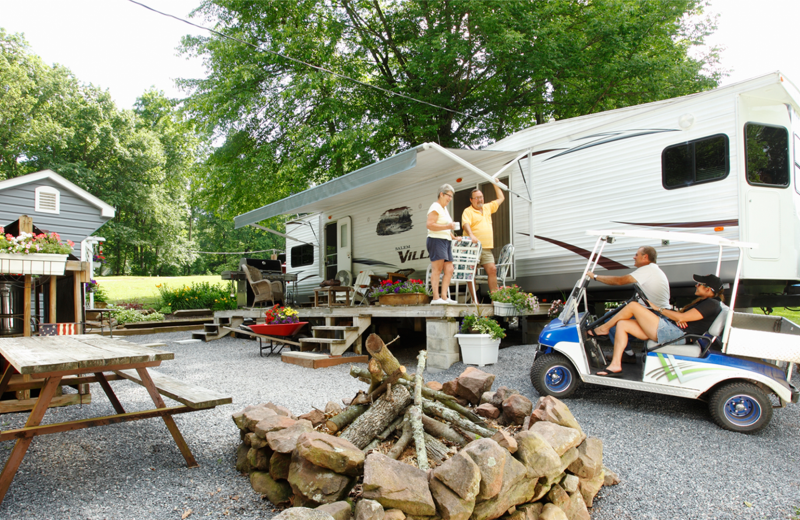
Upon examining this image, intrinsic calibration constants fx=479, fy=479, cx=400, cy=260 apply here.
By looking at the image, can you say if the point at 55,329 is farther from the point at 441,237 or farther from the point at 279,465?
the point at 441,237

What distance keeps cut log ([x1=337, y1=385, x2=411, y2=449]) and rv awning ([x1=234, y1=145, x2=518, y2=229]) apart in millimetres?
4081

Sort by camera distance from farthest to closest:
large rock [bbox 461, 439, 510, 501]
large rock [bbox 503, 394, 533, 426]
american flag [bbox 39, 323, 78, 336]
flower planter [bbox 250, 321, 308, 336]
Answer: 1. flower planter [bbox 250, 321, 308, 336]
2. american flag [bbox 39, 323, 78, 336]
3. large rock [bbox 503, 394, 533, 426]
4. large rock [bbox 461, 439, 510, 501]

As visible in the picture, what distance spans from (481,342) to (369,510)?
372 cm

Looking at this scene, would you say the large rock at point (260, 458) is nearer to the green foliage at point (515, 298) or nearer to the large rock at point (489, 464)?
the large rock at point (489, 464)

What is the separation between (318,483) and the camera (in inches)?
84.4

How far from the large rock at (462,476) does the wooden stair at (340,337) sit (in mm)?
4593

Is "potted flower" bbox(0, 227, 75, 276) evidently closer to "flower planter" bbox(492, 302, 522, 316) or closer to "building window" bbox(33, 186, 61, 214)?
"flower planter" bbox(492, 302, 522, 316)

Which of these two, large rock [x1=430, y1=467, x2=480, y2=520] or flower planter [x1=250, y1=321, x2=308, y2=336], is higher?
flower planter [x1=250, y1=321, x2=308, y2=336]

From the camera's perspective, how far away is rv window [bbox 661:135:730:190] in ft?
18.0

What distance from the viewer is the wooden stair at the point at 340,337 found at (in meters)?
6.58

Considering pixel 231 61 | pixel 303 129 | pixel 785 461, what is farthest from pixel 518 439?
pixel 231 61

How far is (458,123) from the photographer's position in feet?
44.3

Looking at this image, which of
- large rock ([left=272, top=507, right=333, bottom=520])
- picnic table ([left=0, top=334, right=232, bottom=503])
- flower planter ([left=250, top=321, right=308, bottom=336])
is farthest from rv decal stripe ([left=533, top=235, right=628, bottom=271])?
large rock ([left=272, top=507, right=333, bottom=520])

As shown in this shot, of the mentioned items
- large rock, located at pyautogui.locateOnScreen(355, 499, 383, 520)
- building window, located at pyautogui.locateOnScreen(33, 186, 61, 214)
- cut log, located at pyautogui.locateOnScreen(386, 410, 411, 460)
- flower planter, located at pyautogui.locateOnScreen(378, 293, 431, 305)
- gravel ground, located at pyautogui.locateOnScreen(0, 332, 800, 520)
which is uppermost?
building window, located at pyautogui.locateOnScreen(33, 186, 61, 214)
